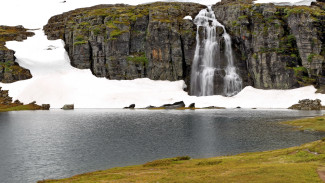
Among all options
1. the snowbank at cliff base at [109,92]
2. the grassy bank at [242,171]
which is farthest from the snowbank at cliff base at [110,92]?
the grassy bank at [242,171]

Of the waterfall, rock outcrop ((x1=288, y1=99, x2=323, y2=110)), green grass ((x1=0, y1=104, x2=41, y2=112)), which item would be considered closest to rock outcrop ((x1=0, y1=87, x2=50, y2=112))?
green grass ((x1=0, y1=104, x2=41, y2=112))

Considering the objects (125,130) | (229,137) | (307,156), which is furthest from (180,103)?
(307,156)

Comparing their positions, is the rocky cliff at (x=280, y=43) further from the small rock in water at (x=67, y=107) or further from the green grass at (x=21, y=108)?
the green grass at (x=21, y=108)

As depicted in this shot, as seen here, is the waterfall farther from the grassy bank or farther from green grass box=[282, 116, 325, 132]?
the grassy bank

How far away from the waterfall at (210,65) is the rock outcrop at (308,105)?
36.2 m

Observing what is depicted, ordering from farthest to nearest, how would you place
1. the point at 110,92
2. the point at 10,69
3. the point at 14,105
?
the point at 10,69 < the point at 110,92 < the point at 14,105

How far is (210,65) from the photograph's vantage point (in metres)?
165

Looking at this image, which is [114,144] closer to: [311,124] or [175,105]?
[311,124]

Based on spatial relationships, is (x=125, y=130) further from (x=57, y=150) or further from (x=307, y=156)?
(x=307, y=156)

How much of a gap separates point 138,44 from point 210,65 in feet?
152

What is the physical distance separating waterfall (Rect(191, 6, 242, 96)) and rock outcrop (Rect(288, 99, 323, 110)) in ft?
119

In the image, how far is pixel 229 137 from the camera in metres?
59.1

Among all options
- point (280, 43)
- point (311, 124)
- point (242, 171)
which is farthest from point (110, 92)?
point (242, 171)

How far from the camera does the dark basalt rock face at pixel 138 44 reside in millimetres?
172875
